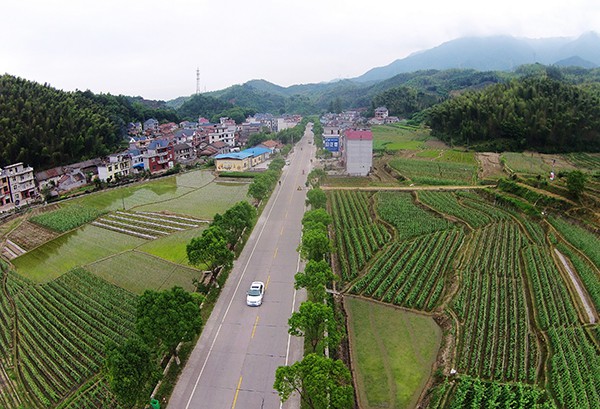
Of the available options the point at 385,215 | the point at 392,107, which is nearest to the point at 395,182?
the point at 385,215

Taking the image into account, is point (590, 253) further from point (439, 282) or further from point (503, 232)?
point (439, 282)

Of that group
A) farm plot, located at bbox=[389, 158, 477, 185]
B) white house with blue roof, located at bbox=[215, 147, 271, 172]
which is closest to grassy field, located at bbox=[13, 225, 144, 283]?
white house with blue roof, located at bbox=[215, 147, 271, 172]

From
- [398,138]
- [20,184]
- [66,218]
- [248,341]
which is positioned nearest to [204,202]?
[66,218]

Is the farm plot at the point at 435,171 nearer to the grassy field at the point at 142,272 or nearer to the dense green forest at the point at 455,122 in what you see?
the dense green forest at the point at 455,122

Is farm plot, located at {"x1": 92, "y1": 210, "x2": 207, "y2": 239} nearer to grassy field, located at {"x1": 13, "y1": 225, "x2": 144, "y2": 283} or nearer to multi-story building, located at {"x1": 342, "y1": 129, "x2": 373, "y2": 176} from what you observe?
grassy field, located at {"x1": 13, "y1": 225, "x2": 144, "y2": 283}

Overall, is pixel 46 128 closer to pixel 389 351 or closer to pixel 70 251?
pixel 70 251

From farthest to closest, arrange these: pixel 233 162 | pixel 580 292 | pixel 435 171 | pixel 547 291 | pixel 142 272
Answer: pixel 233 162
pixel 435 171
pixel 142 272
pixel 580 292
pixel 547 291
